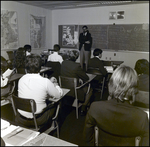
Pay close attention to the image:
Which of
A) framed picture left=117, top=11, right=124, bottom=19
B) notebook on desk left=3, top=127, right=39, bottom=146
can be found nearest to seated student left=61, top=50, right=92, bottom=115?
notebook on desk left=3, top=127, right=39, bottom=146

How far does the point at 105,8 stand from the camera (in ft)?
15.8

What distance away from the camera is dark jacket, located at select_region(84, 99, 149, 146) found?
938 millimetres

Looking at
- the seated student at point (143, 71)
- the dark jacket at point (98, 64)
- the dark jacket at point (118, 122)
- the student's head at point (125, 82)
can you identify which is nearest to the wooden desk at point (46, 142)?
the dark jacket at point (118, 122)

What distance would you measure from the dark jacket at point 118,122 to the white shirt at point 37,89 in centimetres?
61

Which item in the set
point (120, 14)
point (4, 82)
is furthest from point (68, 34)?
point (4, 82)

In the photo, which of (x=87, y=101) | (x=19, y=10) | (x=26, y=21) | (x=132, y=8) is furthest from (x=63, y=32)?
(x=87, y=101)

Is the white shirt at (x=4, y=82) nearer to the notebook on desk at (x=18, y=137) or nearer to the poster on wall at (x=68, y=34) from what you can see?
the notebook on desk at (x=18, y=137)

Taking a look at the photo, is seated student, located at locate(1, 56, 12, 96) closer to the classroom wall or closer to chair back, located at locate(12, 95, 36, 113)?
chair back, located at locate(12, 95, 36, 113)

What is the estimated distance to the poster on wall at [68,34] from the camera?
17.9 feet

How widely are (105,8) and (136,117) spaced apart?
14.6 ft

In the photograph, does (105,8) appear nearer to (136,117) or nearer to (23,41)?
(23,41)

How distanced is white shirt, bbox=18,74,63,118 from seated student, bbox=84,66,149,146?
59cm

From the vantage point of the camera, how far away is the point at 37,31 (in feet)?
16.7

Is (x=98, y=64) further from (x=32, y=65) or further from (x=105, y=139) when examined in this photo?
(x=105, y=139)
